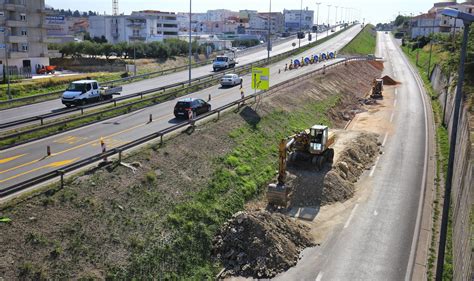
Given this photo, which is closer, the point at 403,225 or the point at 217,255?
the point at 217,255

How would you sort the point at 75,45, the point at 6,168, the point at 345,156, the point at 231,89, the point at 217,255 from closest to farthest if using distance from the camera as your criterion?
the point at 217,255
the point at 6,168
the point at 345,156
the point at 231,89
the point at 75,45

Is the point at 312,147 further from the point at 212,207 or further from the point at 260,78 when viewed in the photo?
the point at 260,78

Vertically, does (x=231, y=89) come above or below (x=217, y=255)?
above

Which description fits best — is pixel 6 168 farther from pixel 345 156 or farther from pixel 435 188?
pixel 435 188

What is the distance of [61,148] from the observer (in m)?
27.0

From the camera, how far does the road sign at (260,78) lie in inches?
1623

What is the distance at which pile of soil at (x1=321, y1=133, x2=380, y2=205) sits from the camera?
91.6 feet

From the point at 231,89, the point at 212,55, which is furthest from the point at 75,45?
the point at 231,89

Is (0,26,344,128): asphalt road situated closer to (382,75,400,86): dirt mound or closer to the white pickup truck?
the white pickup truck

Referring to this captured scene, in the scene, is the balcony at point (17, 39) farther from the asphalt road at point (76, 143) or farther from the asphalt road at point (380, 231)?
the asphalt road at point (380, 231)

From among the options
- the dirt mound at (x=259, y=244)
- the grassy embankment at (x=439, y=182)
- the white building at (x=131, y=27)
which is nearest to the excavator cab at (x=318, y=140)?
the grassy embankment at (x=439, y=182)

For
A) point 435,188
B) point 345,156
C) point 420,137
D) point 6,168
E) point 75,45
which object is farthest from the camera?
point 75,45

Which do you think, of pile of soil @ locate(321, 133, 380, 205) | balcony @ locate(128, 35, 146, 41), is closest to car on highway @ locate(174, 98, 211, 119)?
pile of soil @ locate(321, 133, 380, 205)

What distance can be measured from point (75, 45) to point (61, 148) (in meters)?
75.4
